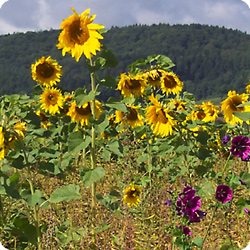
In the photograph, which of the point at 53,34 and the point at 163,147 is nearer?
the point at 163,147

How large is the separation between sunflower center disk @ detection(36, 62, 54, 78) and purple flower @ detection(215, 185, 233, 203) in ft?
9.17

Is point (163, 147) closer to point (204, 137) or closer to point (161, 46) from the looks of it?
point (204, 137)

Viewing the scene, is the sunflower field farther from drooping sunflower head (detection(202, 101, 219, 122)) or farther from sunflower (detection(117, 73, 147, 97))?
drooping sunflower head (detection(202, 101, 219, 122))

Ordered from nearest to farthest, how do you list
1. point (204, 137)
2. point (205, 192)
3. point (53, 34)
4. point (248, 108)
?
1. point (205, 192)
2. point (204, 137)
3. point (248, 108)
4. point (53, 34)

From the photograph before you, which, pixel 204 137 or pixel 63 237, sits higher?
pixel 204 137

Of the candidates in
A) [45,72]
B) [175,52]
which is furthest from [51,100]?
[175,52]

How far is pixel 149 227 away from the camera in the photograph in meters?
2.10

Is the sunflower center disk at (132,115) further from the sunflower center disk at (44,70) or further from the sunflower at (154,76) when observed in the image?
the sunflower center disk at (44,70)

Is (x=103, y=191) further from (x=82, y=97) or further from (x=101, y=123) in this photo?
(x=82, y=97)

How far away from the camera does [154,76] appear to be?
11.5ft

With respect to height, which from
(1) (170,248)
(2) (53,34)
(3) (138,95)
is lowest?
(1) (170,248)

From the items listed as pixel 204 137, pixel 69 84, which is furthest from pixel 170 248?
pixel 69 84

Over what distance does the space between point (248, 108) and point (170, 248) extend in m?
1.50

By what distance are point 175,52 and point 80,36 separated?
109405 mm
